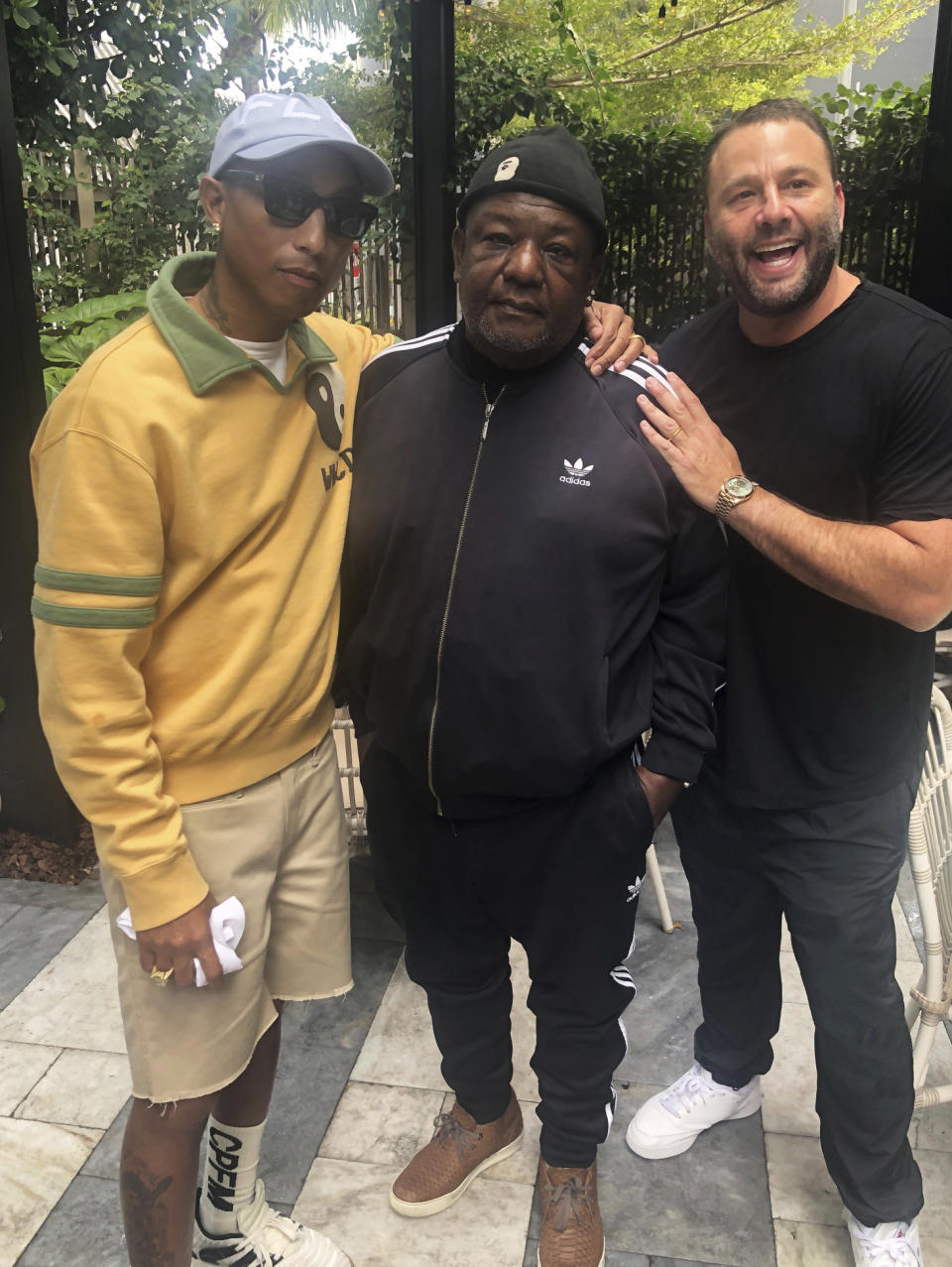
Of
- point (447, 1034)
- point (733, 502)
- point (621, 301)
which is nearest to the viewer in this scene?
point (733, 502)

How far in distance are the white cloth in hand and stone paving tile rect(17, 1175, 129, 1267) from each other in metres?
1.04

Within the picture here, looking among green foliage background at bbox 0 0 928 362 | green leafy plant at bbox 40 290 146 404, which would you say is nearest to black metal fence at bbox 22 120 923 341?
green foliage background at bbox 0 0 928 362

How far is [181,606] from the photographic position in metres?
1.66

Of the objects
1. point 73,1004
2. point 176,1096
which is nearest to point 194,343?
point 176,1096

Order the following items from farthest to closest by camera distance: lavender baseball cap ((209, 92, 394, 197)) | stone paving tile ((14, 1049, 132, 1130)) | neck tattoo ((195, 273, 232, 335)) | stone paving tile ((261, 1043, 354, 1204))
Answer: stone paving tile ((14, 1049, 132, 1130))
stone paving tile ((261, 1043, 354, 1204))
neck tattoo ((195, 273, 232, 335))
lavender baseball cap ((209, 92, 394, 197))

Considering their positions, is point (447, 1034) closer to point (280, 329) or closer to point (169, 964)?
point (169, 964)

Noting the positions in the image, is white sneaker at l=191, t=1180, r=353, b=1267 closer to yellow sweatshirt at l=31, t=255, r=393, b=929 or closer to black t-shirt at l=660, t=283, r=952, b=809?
yellow sweatshirt at l=31, t=255, r=393, b=929

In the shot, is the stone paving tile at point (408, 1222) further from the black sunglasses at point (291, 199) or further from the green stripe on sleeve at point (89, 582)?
the black sunglasses at point (291, 199)

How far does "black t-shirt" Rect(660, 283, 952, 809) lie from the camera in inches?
73.2

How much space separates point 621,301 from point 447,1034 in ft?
12.1

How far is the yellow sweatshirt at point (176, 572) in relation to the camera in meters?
1.50

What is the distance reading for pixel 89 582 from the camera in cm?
149

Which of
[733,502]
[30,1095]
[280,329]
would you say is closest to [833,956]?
[733,502]

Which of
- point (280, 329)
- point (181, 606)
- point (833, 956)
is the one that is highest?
point (280, 329)
